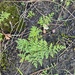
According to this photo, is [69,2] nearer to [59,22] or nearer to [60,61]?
[59,22]

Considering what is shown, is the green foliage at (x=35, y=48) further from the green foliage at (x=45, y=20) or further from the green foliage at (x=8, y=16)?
the green foliage at (x=8, y=16)

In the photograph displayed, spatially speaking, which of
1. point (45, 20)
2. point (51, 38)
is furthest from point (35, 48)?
point (45, 20)

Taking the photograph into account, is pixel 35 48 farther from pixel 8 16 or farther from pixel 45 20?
pixel 8 16

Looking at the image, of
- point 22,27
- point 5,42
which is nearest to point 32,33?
point 22,27

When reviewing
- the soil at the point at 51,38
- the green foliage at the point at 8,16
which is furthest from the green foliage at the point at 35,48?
the green foliage at the point at 8,16

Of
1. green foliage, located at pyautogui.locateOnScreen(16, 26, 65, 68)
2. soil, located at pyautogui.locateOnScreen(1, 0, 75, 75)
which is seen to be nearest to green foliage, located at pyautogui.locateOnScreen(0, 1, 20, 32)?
soil, located at pyautogui.locateOnScreen(1, 0, 75, 75)

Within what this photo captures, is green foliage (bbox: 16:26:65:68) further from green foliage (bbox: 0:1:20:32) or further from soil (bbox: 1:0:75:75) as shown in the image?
green foliage (bbox: 0:1:20:32)

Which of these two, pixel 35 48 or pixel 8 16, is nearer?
pixel 35 48
